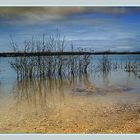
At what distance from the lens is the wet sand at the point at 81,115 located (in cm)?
581

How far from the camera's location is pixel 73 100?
585 cm

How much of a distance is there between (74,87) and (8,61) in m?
0.50

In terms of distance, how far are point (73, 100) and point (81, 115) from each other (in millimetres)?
120

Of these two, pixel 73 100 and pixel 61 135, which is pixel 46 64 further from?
pixel 61 135

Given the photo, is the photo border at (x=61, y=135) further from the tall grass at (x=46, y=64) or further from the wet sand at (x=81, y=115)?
the tall grass at (x=46, y=64)

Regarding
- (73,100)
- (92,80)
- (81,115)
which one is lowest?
(81,115)

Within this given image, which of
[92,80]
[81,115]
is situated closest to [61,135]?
[81,115]

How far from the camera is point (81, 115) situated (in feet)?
19.2

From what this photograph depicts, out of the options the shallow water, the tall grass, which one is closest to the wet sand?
the shallow water

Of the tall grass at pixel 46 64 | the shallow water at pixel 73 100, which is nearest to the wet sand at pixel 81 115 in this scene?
the shallow water at pixel 73 100

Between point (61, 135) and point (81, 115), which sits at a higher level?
point (81, 115)

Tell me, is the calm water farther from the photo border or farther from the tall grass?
the photo border

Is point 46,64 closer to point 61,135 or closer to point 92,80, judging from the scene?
point 92,80

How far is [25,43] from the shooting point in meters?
5.83
